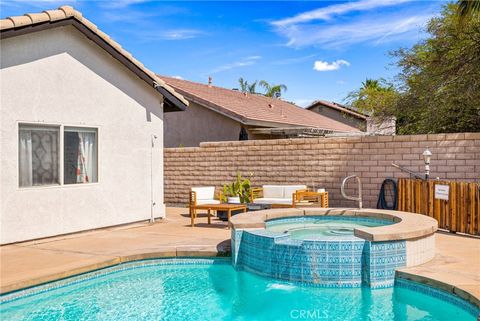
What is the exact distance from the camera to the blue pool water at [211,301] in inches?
253

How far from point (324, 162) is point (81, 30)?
798cm

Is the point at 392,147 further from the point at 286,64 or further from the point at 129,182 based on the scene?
the point at 286,64

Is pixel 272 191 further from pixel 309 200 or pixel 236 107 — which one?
pixel 236 107

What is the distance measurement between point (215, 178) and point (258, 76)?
32.8m

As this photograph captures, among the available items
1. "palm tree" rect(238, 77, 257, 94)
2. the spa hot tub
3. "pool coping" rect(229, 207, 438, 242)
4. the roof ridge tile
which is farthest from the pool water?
"palm tree" rect(238, 77, 257, 94)

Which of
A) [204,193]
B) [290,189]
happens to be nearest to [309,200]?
[290,189]

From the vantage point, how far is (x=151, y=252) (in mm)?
9031

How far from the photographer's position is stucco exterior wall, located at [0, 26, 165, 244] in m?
9.61

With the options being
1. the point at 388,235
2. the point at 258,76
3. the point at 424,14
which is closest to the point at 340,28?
the point at 424,14

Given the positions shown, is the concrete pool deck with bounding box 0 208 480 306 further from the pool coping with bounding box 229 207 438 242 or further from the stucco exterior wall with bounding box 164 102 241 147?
the stucco exterior wall with bounding box 164 102 241 147

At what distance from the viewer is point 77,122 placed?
11.0 m

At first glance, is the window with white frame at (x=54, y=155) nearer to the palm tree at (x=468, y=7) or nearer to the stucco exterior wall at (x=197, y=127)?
the stucco exterior wall at (x=197, y=127)

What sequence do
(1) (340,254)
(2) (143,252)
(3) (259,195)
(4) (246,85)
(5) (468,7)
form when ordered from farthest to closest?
1. (4) (246,85)
2. (3) (259,195)
3. (5) (468,7)
4. (2) (143,252)
5. (1) (340,254)

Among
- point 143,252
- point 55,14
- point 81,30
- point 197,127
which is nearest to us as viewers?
point 143,252
